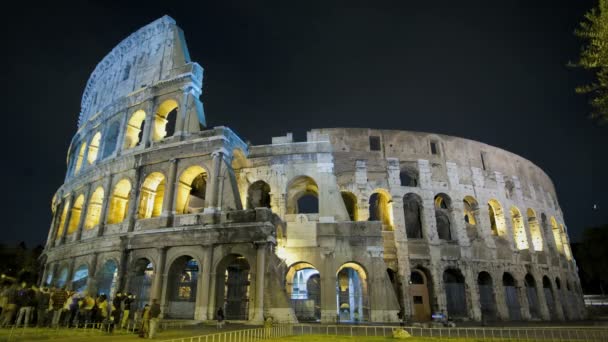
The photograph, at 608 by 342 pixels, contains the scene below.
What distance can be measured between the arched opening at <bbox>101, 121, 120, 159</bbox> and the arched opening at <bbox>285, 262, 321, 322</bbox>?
14.6m

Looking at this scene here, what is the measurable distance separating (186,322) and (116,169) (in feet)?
35.1

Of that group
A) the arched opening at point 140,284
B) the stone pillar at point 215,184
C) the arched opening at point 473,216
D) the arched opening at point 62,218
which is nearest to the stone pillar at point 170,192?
the stone pillar at point 215,184

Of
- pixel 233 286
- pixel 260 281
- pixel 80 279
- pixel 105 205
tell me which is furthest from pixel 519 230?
pixel 80 279

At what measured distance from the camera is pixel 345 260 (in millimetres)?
18297

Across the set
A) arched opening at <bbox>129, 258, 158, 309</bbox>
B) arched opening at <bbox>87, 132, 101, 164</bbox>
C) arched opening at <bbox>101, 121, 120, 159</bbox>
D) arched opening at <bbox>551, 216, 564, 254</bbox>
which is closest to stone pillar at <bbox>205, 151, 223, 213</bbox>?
arched opening at <bbox>129, 258, 158, 309</bbox>

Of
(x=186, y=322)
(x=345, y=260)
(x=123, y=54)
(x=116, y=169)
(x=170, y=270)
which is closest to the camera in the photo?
(x=186, y=322)

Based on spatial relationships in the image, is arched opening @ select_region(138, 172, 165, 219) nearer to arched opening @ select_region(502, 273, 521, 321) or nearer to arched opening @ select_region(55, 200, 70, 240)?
arched opening @ select_region(55, 200, 70, 240)

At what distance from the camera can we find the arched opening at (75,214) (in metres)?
23.4

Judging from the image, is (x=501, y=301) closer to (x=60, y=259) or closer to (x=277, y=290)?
(x=277, y=290)

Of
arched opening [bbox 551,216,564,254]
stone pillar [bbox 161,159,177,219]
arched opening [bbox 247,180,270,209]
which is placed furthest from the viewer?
arched opening [bbox 551,216,564,254]

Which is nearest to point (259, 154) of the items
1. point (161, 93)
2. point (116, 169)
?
point (161, 93)

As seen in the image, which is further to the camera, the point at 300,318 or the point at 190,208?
the point at 190,208

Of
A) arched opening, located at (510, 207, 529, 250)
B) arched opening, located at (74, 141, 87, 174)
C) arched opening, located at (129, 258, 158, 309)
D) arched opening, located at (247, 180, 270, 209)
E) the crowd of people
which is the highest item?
arched opening, located at (74, 141, 87, 174)

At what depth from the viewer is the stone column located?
794 inches
